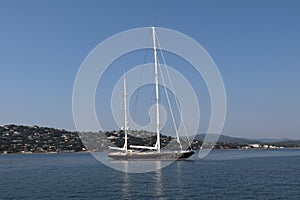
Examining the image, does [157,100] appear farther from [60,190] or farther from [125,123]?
[60,190]

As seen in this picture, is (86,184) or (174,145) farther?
(174,145)

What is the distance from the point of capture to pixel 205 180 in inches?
2643

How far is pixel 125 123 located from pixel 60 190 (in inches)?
2732

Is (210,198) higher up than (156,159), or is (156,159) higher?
(156,159)

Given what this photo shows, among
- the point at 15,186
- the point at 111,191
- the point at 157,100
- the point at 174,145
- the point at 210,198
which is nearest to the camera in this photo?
the point at 210,198

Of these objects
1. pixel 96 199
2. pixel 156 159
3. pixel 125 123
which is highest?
pixel 125 123

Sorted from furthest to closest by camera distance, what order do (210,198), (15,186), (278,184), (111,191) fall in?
(15,186) → (278,184) → (111,191) → (210,198)

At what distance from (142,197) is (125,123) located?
7736 centimetres

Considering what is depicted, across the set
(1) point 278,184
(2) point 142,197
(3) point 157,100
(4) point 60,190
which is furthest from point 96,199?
(3) point 157,100

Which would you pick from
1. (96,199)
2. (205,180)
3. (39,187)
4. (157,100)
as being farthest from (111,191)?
(157,100)

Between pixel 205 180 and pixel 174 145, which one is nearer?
pixel 205 180

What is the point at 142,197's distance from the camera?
49688 millimetres

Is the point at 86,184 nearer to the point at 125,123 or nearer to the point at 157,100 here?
the point at 157,100

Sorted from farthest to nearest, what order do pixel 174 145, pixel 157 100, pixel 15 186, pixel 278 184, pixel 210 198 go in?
pixel 174 145, pixel 157 100, pixel 15 186, pixel 278 184, pixel 210 198
